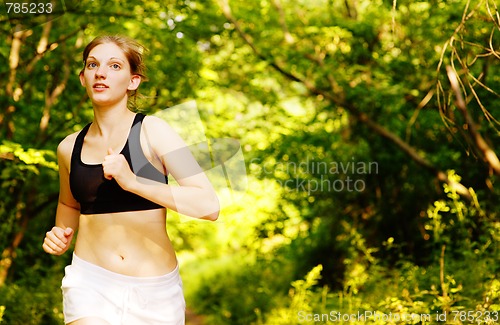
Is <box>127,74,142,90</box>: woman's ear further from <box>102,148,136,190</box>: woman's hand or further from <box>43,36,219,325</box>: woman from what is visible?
<box>102,148,136,190</box>: woman's hand

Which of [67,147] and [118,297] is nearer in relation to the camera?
[118,297]

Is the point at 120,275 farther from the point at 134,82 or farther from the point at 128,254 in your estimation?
the point at 134,82

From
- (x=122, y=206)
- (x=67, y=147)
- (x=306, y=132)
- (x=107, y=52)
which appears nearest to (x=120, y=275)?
(x=122, y=206)

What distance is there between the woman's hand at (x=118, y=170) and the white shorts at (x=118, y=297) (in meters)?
0.39

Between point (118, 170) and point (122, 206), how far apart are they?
23 cm

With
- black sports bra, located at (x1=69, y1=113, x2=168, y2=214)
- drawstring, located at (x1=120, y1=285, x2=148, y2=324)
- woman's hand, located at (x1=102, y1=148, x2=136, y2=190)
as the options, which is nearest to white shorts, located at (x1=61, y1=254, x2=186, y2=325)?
drawstring, located at (x1=120, y1=285, x2=148, y2=324)

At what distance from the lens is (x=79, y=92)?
9.02 meters

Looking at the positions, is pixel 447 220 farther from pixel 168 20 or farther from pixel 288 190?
pixel 168 20

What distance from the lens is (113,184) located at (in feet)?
8.59

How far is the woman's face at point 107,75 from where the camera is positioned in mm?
2691

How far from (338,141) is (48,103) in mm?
4196

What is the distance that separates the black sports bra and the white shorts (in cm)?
24

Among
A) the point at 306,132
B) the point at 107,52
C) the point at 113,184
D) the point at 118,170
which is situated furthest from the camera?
the point at 306,132

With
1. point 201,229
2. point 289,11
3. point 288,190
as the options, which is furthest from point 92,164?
point 201,229
